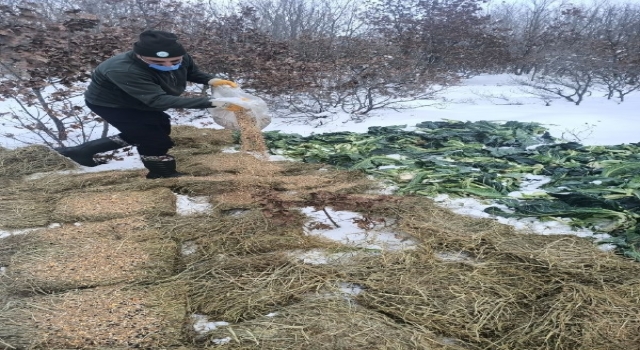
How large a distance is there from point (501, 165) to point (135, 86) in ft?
9.39

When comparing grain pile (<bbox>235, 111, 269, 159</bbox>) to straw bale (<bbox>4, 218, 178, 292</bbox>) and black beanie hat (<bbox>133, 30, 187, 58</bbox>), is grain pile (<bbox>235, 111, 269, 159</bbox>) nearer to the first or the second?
black beanie hat (<bbox>133, 30, 187, 58</bbox>)

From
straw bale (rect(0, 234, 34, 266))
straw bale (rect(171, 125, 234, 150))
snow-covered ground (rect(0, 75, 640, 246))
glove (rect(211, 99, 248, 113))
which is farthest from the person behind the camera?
straw bale (rect(171, 125, 234, 150))

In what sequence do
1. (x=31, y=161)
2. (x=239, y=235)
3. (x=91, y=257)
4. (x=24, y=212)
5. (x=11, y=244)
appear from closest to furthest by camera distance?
(x=91, y=257) < (x=11, y=244) < (x=239, y=235) < (x=24, y=212) < (x=31, y=161)

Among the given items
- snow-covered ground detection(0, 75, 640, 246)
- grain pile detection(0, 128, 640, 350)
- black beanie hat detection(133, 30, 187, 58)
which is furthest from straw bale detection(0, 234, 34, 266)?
black beanie hat detection(133, 30, 187, 58)

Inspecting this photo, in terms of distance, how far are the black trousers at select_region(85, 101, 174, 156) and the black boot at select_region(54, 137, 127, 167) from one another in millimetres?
332

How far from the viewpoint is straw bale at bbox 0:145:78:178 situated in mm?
3838

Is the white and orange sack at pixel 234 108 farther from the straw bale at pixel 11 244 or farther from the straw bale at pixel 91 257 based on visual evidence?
the straw bale at pixel 11 244

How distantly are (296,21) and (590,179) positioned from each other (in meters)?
8.98

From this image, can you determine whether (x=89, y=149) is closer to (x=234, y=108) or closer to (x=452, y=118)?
(x=234, y=108)

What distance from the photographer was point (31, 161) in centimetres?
397

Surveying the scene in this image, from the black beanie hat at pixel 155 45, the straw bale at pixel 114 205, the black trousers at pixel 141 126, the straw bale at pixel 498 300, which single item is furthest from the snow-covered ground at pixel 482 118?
the black beanie hat at pixel 155 45

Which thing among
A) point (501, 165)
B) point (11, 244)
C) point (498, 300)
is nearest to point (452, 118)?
point (501, 165)

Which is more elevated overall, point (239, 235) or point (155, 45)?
point (155, 45)

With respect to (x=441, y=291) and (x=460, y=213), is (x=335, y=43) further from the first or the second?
(x=441, y=291)
